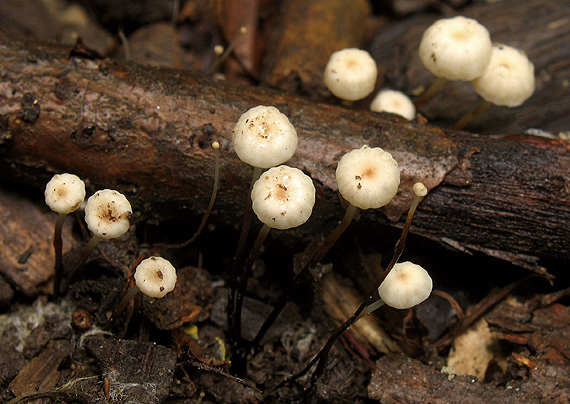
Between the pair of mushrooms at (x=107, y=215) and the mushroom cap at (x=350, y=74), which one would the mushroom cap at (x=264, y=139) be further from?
the mushroom cap at (x=350, y=74)

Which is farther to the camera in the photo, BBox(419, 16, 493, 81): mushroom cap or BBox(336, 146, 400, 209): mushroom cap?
BBox(419, 16, 493, 81): mushroom cap

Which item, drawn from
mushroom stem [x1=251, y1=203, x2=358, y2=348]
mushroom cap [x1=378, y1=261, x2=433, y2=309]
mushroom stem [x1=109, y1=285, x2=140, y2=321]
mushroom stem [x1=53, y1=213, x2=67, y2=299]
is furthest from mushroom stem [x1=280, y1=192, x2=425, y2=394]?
mushroom stem [x1=53, y1=213, x2=67, y2=299]

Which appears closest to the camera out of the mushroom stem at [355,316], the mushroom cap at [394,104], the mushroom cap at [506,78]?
the mushroom stem at [355,316]

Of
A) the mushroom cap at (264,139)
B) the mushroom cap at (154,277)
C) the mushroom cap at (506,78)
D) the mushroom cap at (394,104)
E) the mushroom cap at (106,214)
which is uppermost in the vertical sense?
the mushroom cap at (506,78)

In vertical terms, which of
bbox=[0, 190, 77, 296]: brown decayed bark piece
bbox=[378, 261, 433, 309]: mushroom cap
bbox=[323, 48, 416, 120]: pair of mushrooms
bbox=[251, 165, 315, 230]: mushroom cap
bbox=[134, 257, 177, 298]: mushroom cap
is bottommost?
bbox=[0, 190, 77, 296]: brown decayed bark piece

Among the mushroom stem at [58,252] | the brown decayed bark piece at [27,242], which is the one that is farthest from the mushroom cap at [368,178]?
the brown decayed bark piece at [27,242]

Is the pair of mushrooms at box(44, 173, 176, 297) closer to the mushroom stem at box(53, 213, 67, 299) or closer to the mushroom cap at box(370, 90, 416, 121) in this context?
the mushroom stem at box(53, 213, 67, 299)

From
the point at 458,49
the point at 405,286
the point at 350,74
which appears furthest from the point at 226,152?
the point at 458,49
